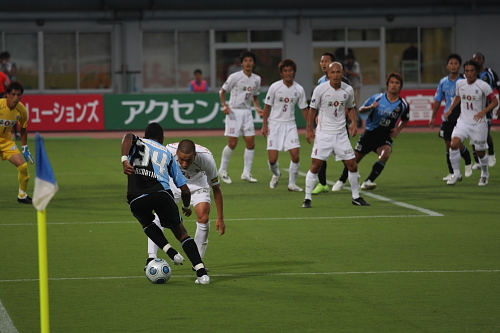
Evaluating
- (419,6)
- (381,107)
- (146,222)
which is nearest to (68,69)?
(419,6)

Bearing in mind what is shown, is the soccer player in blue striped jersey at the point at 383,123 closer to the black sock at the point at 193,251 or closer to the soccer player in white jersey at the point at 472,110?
the soccer player in white jersey at the point at 472,110

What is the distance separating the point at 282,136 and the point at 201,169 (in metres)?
6.55

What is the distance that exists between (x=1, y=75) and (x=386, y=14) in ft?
60.7

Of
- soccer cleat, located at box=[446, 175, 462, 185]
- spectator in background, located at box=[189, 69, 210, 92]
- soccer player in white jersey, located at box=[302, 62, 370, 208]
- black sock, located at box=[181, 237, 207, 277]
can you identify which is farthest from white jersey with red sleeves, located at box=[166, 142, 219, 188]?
spectator in background, located at box=[189, 69, 210, 92]

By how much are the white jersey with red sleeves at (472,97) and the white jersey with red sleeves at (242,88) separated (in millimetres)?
3778

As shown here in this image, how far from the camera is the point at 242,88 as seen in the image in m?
16.0

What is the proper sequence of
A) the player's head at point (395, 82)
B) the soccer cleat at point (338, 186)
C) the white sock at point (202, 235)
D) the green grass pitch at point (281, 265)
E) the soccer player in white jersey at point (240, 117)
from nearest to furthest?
1. the green grass pitch at point (281, 265)
2. the white sock at point (202, 235)
3. the player's head at point (395, 82)
4. the soccer cleat at point (338, 186)
5. the soccer player in white jersey at point (240, 117)

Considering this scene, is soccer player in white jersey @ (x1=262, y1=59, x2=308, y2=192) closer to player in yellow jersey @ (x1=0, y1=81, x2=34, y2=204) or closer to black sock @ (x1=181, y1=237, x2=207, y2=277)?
player in yellow jersey @ (x1=0, y1=81, x2=34, y2=204)

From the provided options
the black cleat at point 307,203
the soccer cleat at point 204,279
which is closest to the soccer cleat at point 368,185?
the black cleat at point 307,203

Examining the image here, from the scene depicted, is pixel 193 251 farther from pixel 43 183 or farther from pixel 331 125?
pixel 331 125

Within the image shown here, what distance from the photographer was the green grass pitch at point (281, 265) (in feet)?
21.6

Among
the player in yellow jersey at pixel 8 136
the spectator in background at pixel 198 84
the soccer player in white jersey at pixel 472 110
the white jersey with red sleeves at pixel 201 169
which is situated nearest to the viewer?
the white jersey with red sleeves at pixel 201 169

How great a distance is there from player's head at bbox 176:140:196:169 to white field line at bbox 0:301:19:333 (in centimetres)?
198

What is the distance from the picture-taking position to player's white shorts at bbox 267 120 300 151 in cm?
1455
